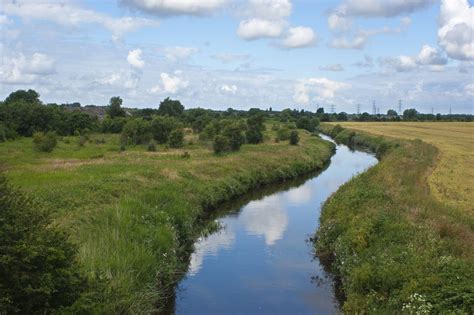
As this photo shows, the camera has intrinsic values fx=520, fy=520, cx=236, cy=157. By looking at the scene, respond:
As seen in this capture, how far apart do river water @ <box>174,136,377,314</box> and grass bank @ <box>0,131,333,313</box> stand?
0.96 m

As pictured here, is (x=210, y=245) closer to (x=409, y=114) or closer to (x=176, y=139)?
(x=176, y=139)

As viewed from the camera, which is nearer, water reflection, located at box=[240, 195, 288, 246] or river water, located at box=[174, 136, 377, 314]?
river water, located at box=[174, 136, 377, 314]

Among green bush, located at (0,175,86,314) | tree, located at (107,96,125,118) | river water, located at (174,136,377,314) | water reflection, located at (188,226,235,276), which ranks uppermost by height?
tree, located at (107,96,125,118)

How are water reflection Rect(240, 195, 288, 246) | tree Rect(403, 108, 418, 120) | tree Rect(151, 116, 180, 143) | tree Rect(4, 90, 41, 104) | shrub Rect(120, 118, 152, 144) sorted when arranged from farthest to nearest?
tree Rect(403, 108, 418, 120)
tree Rect(4, 90, 41, 104)
tree Rect(151, 116, 180, 143)
shrub Rect(120, 118, 152, 144)
water reflection Rect(240, 195, 288, 246)

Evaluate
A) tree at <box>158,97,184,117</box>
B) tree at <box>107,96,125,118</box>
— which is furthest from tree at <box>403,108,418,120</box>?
tree at <box>107,96,125,118</box>

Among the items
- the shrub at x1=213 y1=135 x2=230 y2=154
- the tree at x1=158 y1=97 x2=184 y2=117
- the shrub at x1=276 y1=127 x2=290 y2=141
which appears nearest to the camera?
the shrub at x1=213 y1=135 x2=230 y2=154

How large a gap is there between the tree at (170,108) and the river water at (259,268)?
305 feet

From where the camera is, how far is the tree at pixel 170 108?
121 metres

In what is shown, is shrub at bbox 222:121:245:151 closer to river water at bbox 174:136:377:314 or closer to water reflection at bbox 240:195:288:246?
water reflection at bbox 240:195:288:246

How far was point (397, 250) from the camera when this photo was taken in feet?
45.7

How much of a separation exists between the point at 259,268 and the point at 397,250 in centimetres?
602

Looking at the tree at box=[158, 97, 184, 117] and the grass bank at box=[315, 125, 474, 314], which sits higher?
the tree at box=[158, 97, 184, 117]

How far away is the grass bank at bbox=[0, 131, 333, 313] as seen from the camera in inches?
493

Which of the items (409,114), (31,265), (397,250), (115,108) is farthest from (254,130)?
(409,114)
